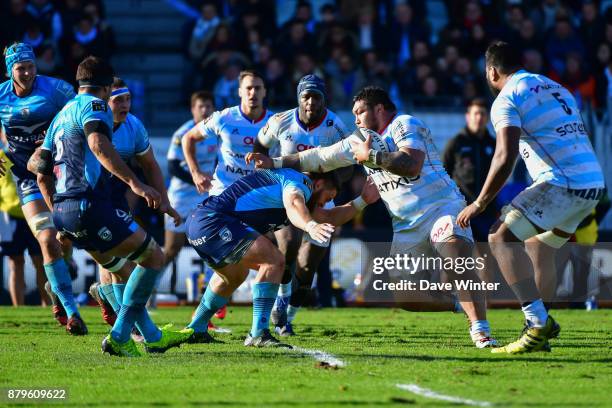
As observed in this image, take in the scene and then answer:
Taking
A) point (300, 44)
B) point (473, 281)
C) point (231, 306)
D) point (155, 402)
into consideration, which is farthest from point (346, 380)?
point (300, 44)

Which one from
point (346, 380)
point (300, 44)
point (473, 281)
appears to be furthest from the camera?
point (300, 44)

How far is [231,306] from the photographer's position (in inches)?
666

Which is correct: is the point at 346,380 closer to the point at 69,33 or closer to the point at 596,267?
the point at 596,267

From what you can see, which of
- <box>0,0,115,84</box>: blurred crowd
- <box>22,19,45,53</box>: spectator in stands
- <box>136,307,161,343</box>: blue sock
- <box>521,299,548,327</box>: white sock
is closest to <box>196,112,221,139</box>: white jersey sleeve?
<box>136,307,161,343</box>: blue sock

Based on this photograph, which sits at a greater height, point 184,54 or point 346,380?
point 184,54

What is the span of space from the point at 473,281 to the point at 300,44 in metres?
11.8

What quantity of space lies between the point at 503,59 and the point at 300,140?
3.01m

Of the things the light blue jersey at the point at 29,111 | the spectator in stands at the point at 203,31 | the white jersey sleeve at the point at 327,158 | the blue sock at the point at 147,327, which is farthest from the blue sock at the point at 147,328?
the spectator in stands at the point at 203,31

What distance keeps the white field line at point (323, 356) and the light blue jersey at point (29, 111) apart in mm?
4080

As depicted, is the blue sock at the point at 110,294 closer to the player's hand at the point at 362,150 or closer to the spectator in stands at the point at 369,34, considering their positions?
the player's hand at the point at 362,150

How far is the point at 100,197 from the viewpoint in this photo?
29.9 ft

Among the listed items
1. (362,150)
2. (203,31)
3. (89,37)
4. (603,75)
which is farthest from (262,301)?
(603,75)

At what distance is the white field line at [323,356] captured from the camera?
349 inches

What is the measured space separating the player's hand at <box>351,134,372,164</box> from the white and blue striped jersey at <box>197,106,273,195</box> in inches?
116
